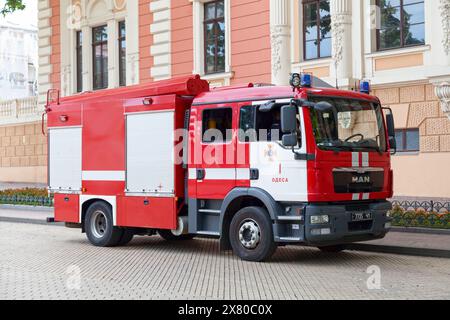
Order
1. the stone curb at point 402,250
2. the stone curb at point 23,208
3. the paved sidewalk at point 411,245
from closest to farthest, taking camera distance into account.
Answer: the stone curb at point 402,250 → the paved sidewalk at point 411,245 → the stone curb at point 23,208

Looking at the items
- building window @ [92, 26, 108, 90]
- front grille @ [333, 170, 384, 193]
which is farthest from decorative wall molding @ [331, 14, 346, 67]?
building window @ [92, 26, 108, 90]

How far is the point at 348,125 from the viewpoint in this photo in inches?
442

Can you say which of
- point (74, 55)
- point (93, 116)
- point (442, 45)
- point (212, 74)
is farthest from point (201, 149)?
point (74, 55)

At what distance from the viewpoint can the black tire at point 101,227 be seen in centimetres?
1384

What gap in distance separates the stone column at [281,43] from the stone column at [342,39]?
2058mm

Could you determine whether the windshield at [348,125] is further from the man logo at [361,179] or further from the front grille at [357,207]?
the front grille at [357,207]

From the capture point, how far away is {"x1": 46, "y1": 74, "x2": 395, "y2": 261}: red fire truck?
10.9m

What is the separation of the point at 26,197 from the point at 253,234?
A: 47.2ft

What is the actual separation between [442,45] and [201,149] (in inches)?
374

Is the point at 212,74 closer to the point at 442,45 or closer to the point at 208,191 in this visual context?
the point at 442,45

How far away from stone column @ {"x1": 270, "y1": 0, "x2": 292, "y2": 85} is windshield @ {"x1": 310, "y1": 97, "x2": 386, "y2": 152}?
1072 cm

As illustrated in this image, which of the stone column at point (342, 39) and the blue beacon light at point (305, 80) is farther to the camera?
the stone column at point (342, 39)

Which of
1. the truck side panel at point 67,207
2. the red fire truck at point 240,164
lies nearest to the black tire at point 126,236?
the red fire truck at point 240,164
